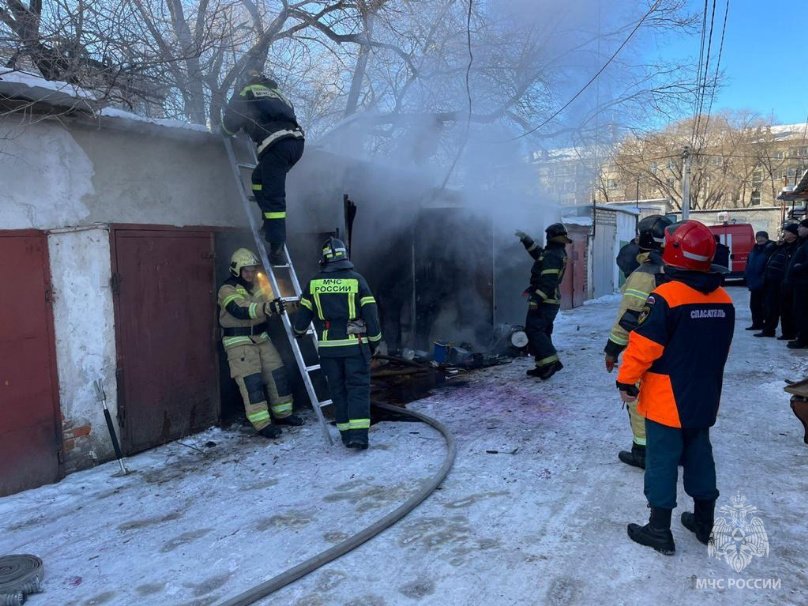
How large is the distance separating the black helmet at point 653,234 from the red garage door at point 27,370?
4.50m

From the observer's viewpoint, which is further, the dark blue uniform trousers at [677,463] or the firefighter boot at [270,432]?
the firefighter boot at [270,432]

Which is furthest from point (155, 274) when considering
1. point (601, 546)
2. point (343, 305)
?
point (601, 546)

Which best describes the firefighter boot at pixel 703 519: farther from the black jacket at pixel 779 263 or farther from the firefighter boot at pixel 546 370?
the black jacket at pixel 779 263

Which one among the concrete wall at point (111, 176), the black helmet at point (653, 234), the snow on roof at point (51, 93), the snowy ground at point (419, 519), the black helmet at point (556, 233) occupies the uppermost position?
the snow on roof at point (51, 93)

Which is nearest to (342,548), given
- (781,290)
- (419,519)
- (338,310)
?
(419,519)

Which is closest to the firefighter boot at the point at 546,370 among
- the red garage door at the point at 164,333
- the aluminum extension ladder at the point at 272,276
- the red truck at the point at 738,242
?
the aluminum extension ladder at the point at 272,276

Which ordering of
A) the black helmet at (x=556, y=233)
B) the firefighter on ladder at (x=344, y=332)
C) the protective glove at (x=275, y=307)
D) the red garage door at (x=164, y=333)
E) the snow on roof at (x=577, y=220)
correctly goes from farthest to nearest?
the snow on roof at (x=577, y=220), the black helmet at (x=556, y=233), the protective glove at (x=275, y=307), the firefighter on ladder at (x=344, y=332), the red garage door at (x=164, y=333)

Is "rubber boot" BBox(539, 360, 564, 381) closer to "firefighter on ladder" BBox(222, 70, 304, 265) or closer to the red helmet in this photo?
"firefighter on ladder" BBox(222, 70, 304, 265)

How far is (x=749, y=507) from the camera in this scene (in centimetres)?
342

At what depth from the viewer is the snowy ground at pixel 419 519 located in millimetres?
2713

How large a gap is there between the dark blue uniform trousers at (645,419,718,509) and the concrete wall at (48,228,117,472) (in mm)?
4025

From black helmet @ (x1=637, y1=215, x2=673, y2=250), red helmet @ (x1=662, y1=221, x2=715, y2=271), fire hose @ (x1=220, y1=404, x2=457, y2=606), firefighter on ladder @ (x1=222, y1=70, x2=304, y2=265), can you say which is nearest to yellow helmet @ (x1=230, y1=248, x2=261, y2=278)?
firefighter on ladder @ (x1=222, y1=70, x2=304, y2=265)

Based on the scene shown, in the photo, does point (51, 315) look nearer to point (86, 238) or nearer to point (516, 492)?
point (86, 238)

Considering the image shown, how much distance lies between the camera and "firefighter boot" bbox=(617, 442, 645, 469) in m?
4.05
